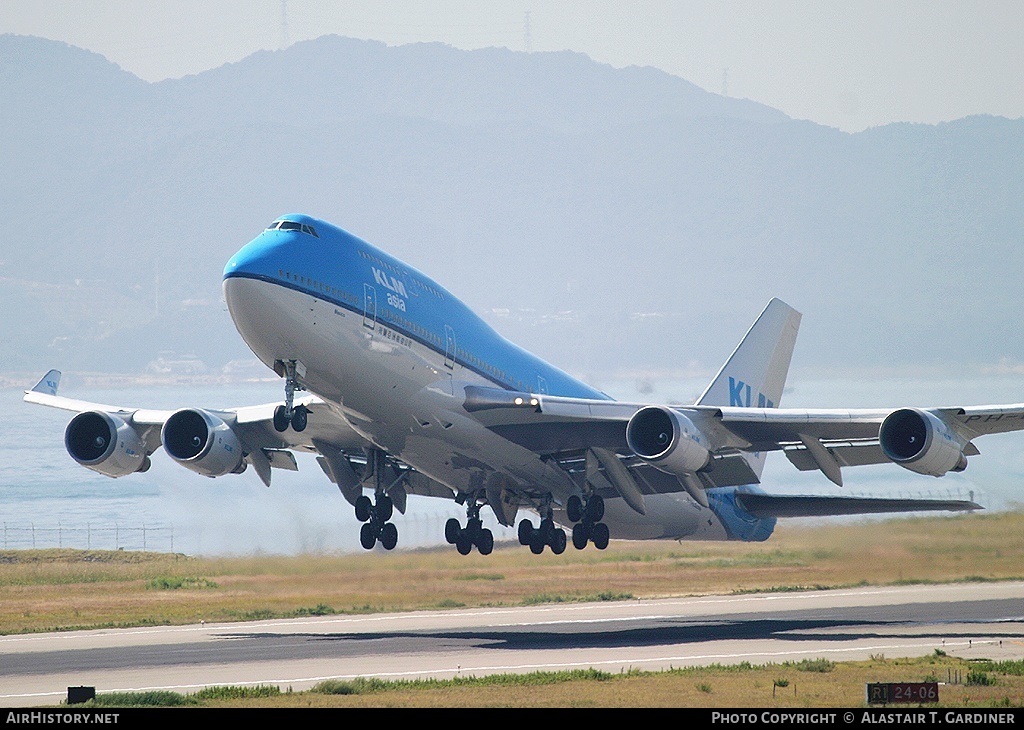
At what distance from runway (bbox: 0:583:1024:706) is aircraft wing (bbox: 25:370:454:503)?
4.42 meters

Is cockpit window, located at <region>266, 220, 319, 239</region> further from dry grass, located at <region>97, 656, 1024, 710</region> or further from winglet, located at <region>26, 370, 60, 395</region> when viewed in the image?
winglet, located at <region>26, 370, 60, 395</region>

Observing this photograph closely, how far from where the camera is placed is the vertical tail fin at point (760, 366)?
140 feet

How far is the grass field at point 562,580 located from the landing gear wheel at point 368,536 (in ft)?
19.2

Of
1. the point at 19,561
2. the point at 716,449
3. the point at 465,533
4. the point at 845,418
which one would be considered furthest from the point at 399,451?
the point at 19,561

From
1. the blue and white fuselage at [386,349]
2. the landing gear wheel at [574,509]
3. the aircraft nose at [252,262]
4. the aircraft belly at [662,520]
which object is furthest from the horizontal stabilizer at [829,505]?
the aircraft nose at [252,262]

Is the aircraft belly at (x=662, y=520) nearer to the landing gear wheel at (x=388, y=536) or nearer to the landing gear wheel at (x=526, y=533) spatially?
the landing gear wheel at (x=526, y=533)

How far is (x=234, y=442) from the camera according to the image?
35688mm

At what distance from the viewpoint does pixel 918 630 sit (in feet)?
115

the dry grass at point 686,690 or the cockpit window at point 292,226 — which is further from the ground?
the cockpit window at point 292,226

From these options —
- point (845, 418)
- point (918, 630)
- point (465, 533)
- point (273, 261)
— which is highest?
point (273, 261)

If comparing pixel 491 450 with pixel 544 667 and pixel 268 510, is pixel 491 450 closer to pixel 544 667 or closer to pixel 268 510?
pixel 544 667

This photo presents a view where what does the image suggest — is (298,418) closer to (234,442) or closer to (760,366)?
(234,442)

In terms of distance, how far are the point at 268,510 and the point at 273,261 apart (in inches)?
729

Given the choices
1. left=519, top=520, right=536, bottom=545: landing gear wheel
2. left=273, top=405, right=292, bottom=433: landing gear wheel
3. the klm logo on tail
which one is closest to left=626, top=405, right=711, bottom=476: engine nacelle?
left=519, top=520, right=536, bottom=545: landing gear wheel
